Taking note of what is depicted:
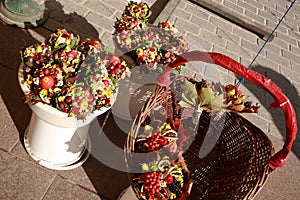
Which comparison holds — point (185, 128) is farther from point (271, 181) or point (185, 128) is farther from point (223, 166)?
point (271, 181)

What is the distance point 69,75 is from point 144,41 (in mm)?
770

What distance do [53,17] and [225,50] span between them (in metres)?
1.96

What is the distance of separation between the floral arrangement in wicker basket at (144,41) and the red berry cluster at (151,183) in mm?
870

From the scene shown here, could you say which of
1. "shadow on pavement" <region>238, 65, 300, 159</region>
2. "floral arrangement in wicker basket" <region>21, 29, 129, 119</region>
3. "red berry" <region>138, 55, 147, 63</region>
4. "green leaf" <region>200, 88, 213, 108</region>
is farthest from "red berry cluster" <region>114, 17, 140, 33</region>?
"shadow on pavement" <region>238, 65, 300, 159</region>

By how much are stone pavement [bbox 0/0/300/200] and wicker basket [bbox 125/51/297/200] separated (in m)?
0.55

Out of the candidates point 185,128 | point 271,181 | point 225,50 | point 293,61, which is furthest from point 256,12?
point 185,128

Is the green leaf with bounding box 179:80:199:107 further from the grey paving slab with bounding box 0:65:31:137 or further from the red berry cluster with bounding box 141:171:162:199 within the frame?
the grey paving slab with bounding box 0:65:31:137

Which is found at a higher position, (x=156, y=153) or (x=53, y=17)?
(x=156, y=153)

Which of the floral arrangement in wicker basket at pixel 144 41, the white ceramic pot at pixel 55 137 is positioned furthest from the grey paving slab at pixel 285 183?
the white ceramic pot at pixel 55 137

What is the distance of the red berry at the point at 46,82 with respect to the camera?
6.52ft

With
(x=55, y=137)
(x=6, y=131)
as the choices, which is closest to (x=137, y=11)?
(x=55, y=137)

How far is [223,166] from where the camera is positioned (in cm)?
240

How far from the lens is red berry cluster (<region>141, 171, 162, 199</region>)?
1938mm

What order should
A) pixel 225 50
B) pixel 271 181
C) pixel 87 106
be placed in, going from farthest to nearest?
pixel 225 50 < pixel 271 181 < pixel 87 106
